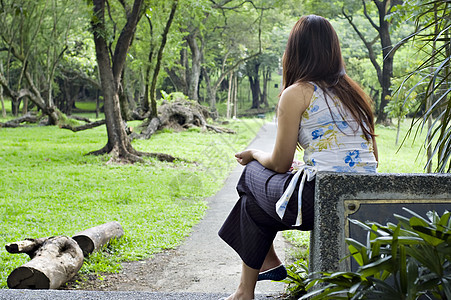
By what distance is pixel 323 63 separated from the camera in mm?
3115

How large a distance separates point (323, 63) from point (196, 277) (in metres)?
2.55

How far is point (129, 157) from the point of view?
40.8 feet

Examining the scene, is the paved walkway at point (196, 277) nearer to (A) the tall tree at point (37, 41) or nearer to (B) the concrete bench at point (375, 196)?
(B) the concrete bench at point (375, 196)

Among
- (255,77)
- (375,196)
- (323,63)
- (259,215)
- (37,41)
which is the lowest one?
(259,215)

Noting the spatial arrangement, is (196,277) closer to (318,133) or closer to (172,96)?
(318,133)

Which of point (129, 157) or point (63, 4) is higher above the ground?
point (63, 4)

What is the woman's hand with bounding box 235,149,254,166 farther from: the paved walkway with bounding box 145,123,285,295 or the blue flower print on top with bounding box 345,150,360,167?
the paved walkway with bounding box 145,123,285,295

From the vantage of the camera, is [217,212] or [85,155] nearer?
[217,212]

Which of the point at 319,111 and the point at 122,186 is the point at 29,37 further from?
the point at 319,111

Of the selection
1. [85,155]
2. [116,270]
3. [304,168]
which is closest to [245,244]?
[304,168]

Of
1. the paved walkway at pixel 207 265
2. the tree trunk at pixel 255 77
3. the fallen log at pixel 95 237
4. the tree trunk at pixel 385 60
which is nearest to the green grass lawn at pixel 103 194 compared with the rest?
the fallen log at pixel 95 237

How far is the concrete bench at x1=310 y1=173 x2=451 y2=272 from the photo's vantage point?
8.63 ft

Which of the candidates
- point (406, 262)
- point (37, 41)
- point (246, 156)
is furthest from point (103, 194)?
point (37, 41)

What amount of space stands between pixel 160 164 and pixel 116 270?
7.45 meters
